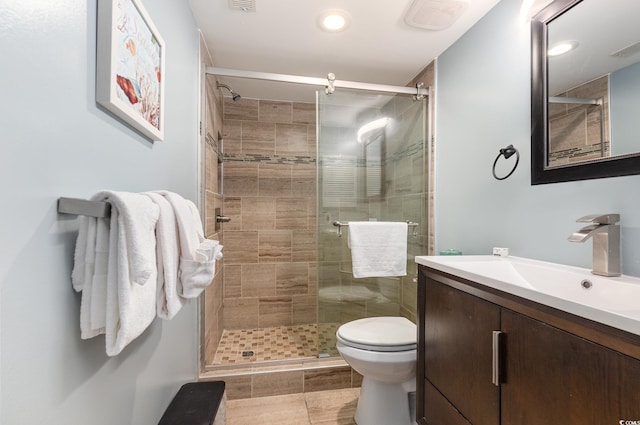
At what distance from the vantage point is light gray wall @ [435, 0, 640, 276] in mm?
994

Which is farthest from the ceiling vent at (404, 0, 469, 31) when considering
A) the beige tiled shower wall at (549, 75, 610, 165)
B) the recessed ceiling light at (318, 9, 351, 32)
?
the beige tiled shower wall at (549, 75, 610, 165)

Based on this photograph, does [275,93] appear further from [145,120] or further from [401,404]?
[401,404]

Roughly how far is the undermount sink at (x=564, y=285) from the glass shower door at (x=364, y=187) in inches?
30.9

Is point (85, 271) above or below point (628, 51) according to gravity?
below

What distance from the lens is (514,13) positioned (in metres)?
1.31

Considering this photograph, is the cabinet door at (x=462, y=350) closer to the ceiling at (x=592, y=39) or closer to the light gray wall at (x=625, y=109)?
the light gray wall at (x=625, y=109)

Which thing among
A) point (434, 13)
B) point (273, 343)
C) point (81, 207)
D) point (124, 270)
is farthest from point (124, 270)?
point (273, 343)

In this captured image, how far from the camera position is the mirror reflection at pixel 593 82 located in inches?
35.1

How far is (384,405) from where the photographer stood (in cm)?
145

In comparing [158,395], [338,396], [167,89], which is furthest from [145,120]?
[338,396]

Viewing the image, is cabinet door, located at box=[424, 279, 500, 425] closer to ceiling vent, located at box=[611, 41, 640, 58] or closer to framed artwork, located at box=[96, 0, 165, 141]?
ceiling vent, located at box=[611, 41, 640, 58]

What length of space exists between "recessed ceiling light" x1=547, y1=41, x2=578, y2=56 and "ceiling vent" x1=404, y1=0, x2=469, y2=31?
506mm

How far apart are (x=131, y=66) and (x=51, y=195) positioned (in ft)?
1.55

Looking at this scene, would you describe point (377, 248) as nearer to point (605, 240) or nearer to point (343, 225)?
point (343, 225)
